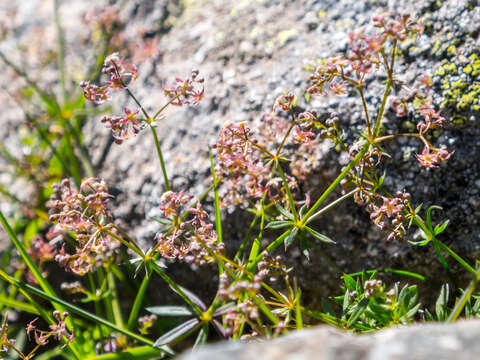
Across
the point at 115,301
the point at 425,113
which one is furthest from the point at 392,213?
the point at 115,301

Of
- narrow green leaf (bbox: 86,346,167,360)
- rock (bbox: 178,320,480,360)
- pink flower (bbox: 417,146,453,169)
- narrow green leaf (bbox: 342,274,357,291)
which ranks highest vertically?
pink flower (bbox: 417,146,453,169)

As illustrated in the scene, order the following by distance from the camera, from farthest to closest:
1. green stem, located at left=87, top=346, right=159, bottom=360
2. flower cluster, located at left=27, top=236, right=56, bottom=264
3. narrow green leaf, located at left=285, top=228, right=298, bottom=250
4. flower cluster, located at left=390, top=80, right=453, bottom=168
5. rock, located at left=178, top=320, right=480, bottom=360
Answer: flower cluster, located at left=27, top=236, right=56, bottom=264, green stem, located at left=87, top=346, right=159, bottom=360, narrow green leaf, located at left=285, top=228, right=298, bottom=250, flower cluster, located at left=390, top=80, right=453, bottom=168, rock, located at left=178, top=320, right=480, bottom=360

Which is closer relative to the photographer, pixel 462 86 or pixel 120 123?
pixel 120 123

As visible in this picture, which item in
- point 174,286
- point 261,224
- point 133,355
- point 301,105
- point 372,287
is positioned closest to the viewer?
point 372,287

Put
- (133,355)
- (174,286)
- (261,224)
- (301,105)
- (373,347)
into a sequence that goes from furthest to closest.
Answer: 1. (301,105)
2. (133,355)
3. (261,224)
4. (174,286)
5. (373,347)

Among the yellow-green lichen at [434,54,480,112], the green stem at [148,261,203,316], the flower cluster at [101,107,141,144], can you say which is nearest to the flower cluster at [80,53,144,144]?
the flower cluster at [101,107,141,144]

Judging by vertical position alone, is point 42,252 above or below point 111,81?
below

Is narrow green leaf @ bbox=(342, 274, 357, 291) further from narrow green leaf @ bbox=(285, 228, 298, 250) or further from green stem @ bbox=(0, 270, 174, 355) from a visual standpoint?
green stem @ bbox=(0, 270, 174, 355)

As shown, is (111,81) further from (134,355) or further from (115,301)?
(115,301)

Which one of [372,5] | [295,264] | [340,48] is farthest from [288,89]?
[295,264]

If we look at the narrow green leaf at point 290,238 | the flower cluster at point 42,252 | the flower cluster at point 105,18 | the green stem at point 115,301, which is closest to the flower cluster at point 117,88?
the narrow green leaf at point 290,238
